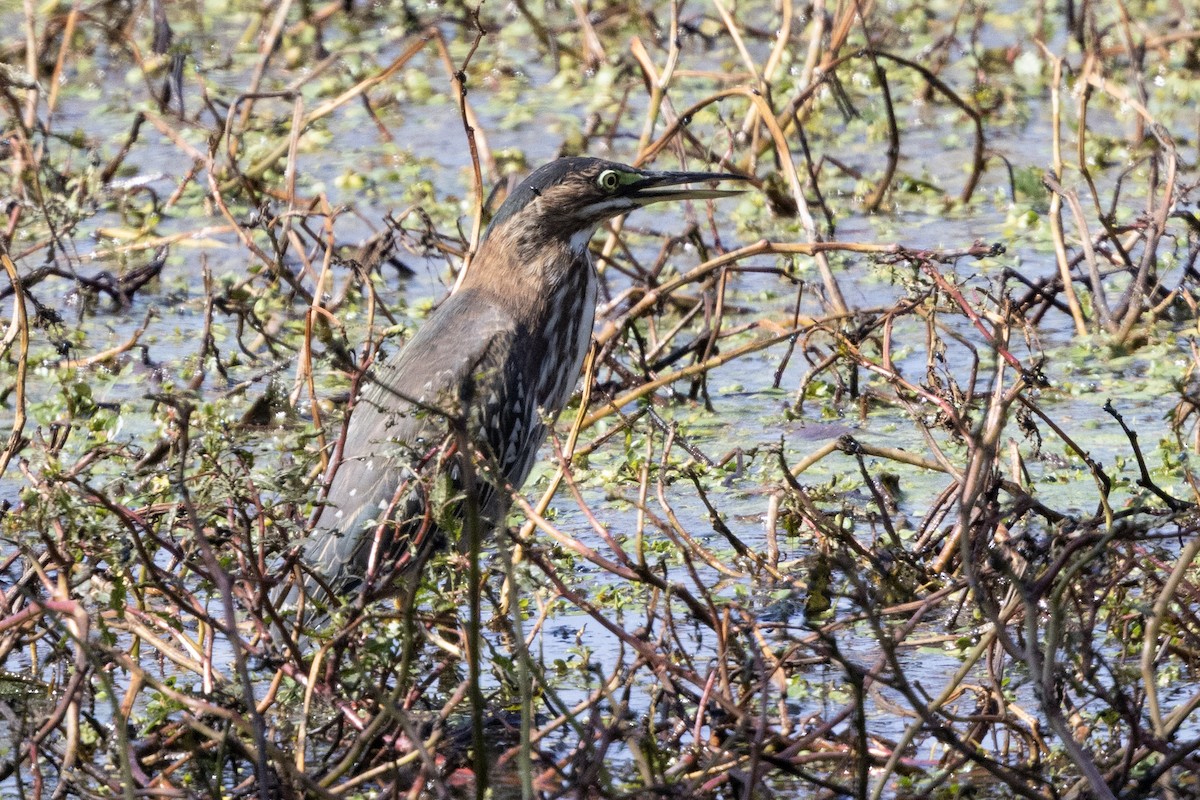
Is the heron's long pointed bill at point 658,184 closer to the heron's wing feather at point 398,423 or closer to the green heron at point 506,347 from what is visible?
the green heron at point 506,347

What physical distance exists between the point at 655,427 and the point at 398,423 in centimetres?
65

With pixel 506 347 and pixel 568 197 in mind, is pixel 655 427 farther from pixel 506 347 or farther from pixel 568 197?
pixel 568 197

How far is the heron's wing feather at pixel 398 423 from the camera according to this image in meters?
4.43

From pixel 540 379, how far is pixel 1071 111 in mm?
4524

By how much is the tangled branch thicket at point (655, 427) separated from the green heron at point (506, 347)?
182mm

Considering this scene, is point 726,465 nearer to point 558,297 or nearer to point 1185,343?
point 558,297

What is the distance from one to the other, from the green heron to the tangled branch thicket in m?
0.18

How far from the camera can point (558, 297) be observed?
5199 mm

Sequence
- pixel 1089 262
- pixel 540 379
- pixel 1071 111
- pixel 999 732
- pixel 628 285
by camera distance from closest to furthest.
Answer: pixel 999 732 < pixel 540 379 < pixel 1089 262 < pixel 628 285 < pixel 1071 111

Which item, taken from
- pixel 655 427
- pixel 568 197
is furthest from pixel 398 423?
pixel 568 197

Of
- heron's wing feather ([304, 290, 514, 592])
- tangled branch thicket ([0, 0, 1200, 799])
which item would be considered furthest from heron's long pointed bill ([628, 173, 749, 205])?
heron's wing feather ([304, 290, 514, 592])

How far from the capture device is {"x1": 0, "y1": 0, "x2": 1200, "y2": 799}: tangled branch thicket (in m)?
3.26

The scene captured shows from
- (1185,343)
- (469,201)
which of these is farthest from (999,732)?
(469,201)

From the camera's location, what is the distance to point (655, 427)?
4.60 metres
